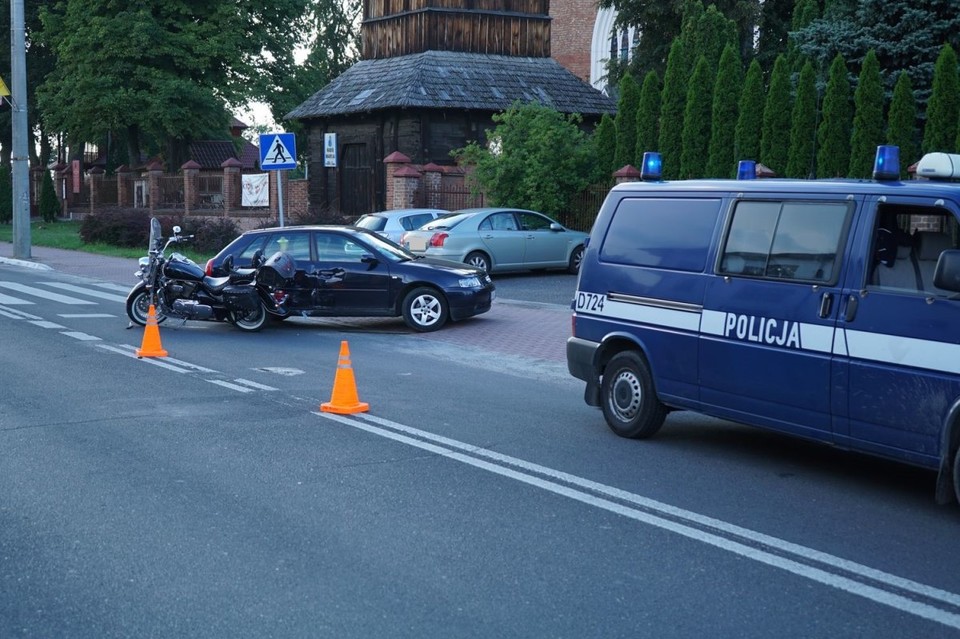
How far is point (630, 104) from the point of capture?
28391mm

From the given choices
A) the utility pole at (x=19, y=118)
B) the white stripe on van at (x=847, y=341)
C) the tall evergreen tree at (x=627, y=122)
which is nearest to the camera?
the white stripe on van at (x=847, y=341)

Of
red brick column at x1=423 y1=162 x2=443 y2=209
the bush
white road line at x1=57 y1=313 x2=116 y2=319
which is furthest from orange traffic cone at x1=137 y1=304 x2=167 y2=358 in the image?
the bush

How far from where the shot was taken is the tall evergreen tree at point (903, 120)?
23031mm

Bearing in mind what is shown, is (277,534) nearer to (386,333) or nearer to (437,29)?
(386,333)

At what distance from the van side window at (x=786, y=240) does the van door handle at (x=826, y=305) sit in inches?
4.4

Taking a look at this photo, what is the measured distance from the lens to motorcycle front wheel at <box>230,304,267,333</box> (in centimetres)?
1558

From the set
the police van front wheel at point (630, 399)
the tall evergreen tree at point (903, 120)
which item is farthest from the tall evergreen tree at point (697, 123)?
the police van front wheel at point (630, 399)

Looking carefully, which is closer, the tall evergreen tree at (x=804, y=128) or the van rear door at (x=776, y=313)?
the van rear door at (x=776, y=313)

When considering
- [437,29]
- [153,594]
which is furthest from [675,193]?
[437,29]

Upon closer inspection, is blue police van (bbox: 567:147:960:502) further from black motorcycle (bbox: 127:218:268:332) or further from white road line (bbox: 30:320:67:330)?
white road line (bbox: 30:320:67:330)

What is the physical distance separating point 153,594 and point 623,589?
7.02 ft

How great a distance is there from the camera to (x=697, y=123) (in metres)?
26.9

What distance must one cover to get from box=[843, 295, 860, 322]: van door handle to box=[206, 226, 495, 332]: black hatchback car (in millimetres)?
9664

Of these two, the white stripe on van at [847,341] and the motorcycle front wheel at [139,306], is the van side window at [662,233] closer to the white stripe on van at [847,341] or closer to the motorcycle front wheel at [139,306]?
the white stripe on van at [847,341]
